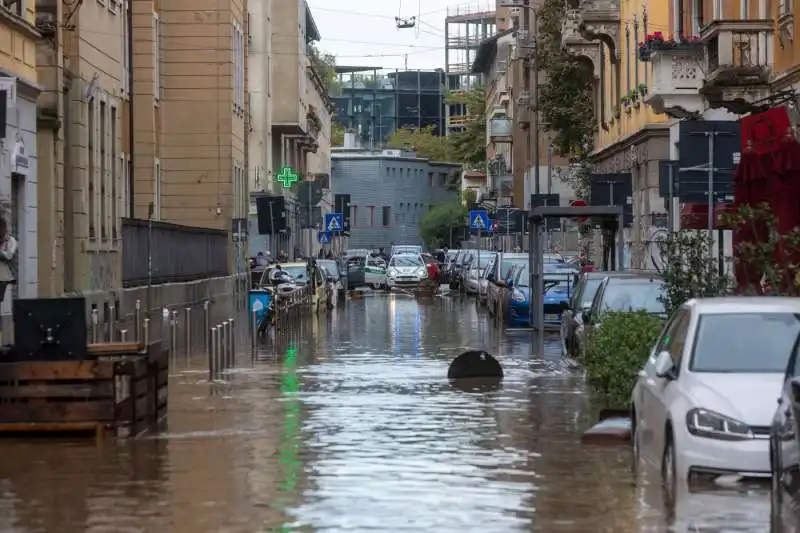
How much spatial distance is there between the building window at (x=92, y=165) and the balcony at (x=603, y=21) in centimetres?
1796

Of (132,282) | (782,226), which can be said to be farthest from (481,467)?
(132,282)

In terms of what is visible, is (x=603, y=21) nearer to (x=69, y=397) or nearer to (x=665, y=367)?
(x=69, y=397)

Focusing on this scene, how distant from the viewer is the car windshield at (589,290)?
30359 mm

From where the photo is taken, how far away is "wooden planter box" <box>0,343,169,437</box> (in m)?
17.7

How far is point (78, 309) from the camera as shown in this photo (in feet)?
58.6

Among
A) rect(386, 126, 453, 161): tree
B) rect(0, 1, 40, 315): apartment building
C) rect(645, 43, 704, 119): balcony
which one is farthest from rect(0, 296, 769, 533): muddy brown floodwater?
rect(386, 126, 453, 161): tree

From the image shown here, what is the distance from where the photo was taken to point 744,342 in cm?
1399

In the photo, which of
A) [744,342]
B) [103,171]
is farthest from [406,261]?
[744,342]

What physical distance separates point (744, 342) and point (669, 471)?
1.27 meters

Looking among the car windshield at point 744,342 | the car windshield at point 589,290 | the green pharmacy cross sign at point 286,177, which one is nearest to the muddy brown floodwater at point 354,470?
the car windshield at point 744,342

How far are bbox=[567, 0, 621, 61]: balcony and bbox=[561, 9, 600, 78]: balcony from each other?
275cm

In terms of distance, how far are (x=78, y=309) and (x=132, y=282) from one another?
26.7m

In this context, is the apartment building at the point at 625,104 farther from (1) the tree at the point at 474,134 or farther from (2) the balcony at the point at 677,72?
(1) the tree at the point at 474,134

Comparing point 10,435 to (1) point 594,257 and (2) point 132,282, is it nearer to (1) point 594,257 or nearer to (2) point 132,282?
(2) point 132,282
